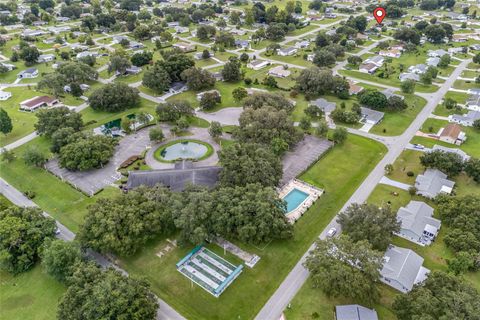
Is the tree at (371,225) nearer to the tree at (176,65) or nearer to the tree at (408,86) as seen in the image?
the tree at (408,86)

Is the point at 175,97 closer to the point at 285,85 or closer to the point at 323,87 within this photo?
the point at 285,85

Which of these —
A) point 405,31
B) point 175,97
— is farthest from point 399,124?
point 405,31

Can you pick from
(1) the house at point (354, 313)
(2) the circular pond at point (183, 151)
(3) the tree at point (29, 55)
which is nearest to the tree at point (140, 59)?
(3) the tree at point (29, 55)

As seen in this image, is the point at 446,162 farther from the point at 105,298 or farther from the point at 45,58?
the point at 45,58

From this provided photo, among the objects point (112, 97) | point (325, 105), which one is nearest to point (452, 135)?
point (325, 105)

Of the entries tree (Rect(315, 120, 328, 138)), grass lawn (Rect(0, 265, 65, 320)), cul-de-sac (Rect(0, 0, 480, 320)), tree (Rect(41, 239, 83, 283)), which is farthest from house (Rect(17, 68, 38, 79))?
tree (Rect(315, 120, 328, 138))
